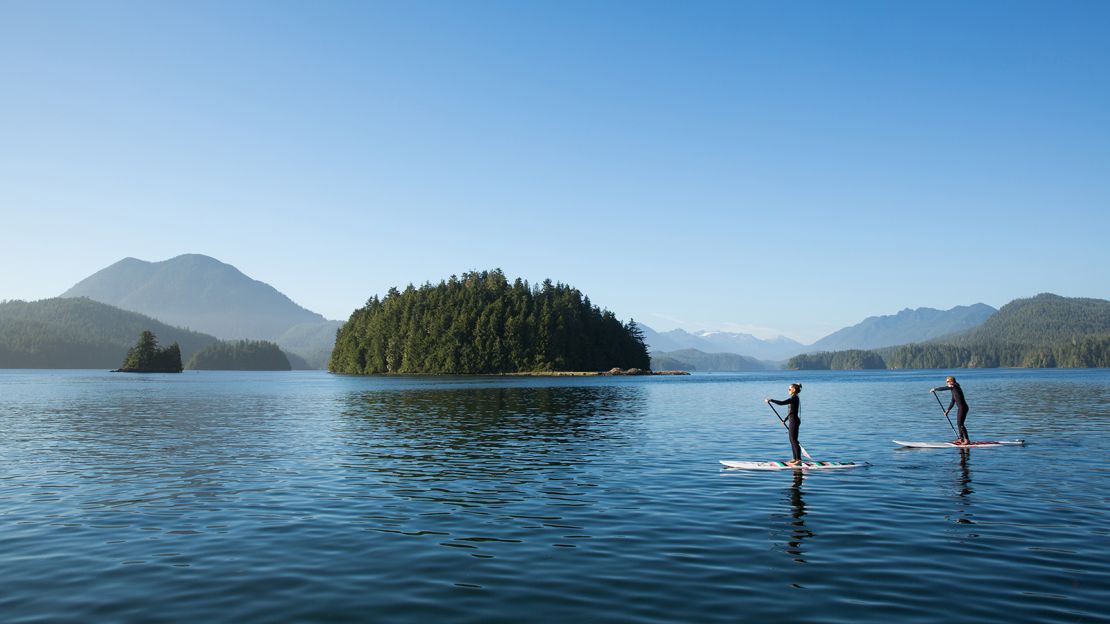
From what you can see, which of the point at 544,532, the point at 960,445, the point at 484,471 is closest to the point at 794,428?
the point at 960,445

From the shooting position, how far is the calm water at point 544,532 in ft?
43.8

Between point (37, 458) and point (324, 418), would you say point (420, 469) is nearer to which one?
point (37, 458)

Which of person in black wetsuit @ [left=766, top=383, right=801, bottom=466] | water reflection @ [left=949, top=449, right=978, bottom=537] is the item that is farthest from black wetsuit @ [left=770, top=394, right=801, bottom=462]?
water reflection @ [left=949, top=449, right=978, bottom=537]

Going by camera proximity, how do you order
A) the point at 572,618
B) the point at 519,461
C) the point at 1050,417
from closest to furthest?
the point at 572,618
the point at 519,461
the point at 1050,417

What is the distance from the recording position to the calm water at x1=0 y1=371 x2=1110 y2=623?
43.8 ft

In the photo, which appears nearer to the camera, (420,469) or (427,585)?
(427,585)

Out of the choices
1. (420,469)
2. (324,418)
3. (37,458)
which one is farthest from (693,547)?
(324,418)

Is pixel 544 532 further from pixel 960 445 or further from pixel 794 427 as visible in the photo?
pixel 960 445

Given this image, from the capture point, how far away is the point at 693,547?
1750 centimetres

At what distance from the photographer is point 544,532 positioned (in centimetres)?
1909

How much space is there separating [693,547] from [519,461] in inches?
650

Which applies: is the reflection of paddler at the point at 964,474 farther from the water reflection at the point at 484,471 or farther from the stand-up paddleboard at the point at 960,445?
the water reflection at the point at 484,471

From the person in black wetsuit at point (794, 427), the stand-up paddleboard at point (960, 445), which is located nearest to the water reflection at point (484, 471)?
the person in black wetsuit at point (794, 427)

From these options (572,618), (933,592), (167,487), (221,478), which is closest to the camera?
(572,618)
